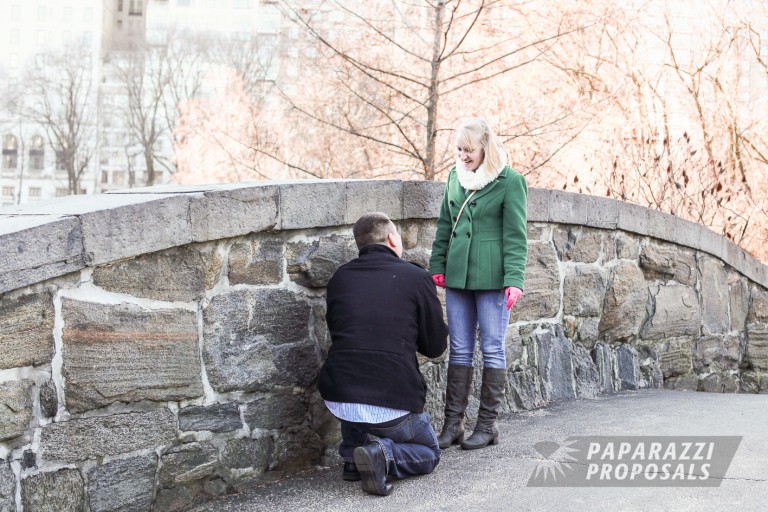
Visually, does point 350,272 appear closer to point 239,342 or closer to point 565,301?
point 239,342

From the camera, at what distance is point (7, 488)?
2990 millimetres

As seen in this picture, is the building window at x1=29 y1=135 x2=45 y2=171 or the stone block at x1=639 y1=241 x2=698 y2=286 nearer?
the stone block at x1=639 y1=241 x2=698 y2=286

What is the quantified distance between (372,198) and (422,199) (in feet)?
1.22

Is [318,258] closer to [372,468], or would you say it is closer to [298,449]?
[298,449]

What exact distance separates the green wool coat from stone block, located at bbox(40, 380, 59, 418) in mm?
1884

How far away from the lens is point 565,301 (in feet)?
19.1

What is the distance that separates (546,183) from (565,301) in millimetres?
4788

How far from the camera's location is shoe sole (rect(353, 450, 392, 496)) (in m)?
3.58

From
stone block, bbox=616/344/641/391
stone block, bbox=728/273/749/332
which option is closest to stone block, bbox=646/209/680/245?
stone block, bbox=616/344/641/391

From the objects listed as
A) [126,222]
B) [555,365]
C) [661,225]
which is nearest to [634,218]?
[661,225]

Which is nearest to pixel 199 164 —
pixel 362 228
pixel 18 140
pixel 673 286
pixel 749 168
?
pixel 749 168

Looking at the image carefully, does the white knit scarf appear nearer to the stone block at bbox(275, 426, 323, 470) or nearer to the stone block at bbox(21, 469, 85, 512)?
the stone block at bbox(275, 426, 323, 470)

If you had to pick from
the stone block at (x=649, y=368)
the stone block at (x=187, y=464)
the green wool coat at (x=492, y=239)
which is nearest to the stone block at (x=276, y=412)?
the stone block at (x=187, y=464)

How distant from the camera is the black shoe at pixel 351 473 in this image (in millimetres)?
3867
